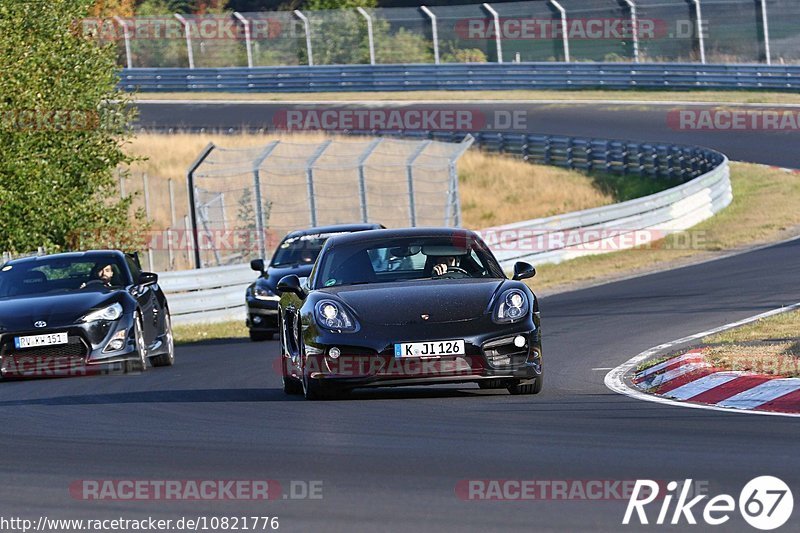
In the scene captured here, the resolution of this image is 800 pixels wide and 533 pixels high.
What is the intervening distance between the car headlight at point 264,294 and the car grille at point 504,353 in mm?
8983

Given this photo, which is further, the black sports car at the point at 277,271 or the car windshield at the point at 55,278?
the black sports car at the point at 277,271

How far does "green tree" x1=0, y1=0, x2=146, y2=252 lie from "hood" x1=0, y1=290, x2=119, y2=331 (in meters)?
7.71

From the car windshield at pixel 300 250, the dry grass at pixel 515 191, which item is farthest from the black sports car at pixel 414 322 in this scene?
the dry grass at pixel 515 191

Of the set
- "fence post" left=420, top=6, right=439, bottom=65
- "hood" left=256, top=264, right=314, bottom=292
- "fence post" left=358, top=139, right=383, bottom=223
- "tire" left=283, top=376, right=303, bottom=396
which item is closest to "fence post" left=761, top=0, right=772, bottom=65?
"fence post" left=420, top=6, right=439, bottom=65

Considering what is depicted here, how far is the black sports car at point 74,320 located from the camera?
1471 cm

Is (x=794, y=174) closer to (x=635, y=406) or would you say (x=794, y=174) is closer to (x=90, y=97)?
(x=90, y=97)

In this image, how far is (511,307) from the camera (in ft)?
34.6

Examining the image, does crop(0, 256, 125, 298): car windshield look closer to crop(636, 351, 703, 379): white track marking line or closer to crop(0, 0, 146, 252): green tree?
crop(636, 351, 703, 379): white track marking line

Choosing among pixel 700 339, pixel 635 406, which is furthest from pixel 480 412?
pixel 700 339

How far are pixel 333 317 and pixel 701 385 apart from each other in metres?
2.67

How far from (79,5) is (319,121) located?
2136cm

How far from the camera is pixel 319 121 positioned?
45.6m

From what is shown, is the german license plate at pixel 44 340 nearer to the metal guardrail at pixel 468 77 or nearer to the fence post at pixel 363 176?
the fence post at pixel 363 176

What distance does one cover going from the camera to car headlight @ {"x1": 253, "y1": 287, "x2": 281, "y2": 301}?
1917 cm
